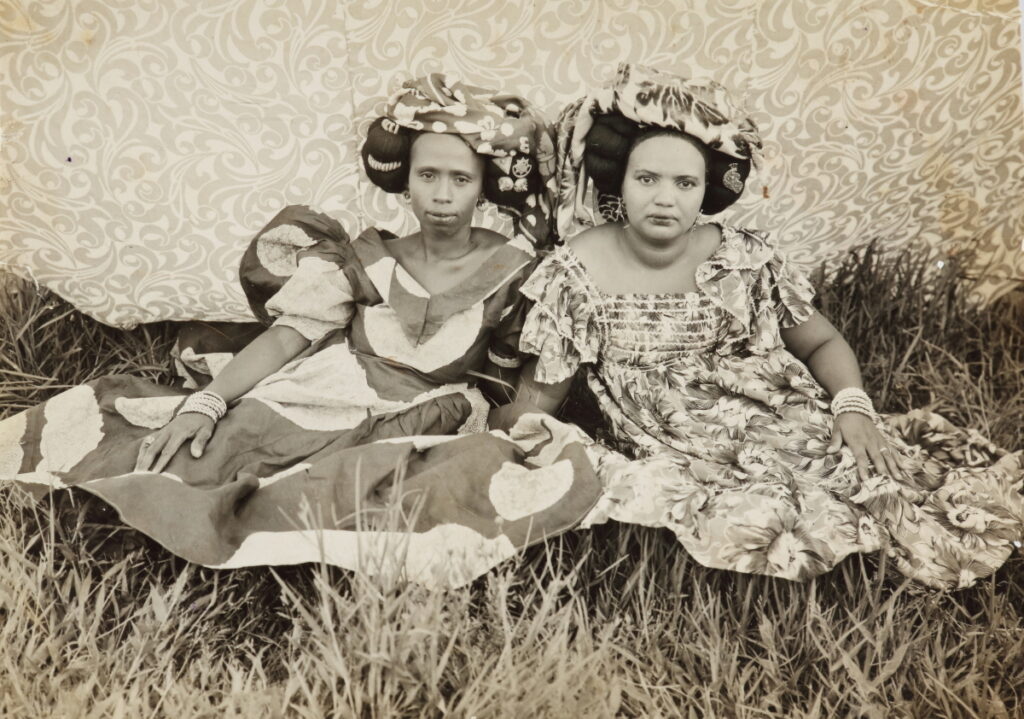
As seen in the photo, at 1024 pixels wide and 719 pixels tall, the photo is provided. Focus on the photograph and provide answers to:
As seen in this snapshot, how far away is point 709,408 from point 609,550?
52 centimetres

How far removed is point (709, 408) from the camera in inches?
87.9

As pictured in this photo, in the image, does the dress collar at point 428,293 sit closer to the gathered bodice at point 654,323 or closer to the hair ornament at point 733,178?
the gathered bodice at point 654,323

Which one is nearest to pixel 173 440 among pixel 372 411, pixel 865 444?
pixel 372 411

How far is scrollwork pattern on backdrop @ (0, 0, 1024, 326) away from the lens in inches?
99.4

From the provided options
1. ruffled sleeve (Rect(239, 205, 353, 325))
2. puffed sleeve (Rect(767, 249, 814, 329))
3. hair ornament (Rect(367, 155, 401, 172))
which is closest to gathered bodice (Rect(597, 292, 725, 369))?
puffed sleeve (Rect(767, 249, 814, 329))

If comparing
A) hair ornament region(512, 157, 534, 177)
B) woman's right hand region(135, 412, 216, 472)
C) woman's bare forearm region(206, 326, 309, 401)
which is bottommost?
woman's right hand region(135, 412, 216, 472)

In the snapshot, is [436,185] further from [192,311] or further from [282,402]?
[192,311]

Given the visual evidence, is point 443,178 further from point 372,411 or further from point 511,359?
point 372,411

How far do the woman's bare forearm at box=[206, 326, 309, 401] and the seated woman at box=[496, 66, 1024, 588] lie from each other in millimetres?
655

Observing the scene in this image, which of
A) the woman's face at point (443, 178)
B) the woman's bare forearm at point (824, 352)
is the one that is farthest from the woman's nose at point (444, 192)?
the woman's bare forearm at point (824, 352)

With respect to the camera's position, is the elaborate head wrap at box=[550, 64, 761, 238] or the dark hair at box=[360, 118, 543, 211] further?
the dark hair at box=[360, 118, 543, 211]

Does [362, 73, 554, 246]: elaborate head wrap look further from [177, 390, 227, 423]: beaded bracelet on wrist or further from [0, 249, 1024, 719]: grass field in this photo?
[0, 249, 1024, 719]: grass field

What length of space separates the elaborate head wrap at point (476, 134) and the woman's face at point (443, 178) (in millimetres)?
30

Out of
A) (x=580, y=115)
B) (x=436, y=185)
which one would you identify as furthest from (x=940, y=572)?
(x=436, y=185)
